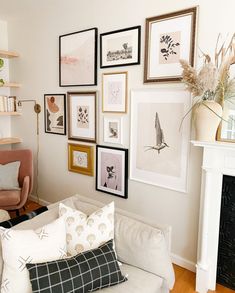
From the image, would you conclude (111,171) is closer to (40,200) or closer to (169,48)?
(169,48)

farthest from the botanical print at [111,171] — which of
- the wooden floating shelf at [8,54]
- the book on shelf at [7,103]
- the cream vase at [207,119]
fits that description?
the wooden floating shelf at [8,54]

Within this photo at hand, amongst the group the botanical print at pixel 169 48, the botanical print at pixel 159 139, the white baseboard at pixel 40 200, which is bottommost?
the white baseboard at pixel 40 200

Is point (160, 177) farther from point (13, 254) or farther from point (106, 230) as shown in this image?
point (13, 254)

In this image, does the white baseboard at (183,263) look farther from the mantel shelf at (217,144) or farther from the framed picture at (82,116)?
the framed picture at (82,116)

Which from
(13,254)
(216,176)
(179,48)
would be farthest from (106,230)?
(179,48)

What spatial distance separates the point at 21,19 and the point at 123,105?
215 centimetres

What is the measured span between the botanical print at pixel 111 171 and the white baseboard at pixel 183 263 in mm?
858

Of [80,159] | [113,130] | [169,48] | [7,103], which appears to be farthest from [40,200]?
[169,48]

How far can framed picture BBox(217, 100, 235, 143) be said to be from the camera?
2.00 meters

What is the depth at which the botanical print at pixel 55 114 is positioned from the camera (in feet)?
A: 10.8

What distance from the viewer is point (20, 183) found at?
333 cm

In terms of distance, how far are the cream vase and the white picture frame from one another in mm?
923

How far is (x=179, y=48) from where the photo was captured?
223cm

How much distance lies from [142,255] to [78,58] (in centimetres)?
226
